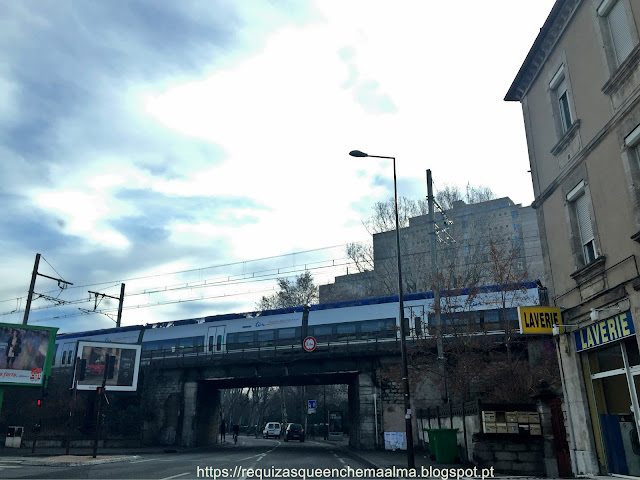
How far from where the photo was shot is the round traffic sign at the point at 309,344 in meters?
30.6

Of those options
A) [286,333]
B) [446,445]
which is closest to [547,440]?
[446,445]

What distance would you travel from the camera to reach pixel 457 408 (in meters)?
17.3

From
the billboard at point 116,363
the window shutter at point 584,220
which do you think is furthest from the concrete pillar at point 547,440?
the billboard at point 116,363

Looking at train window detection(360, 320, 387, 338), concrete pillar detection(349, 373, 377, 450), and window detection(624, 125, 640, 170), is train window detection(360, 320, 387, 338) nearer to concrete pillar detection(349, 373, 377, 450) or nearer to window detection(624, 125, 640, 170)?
concrete pillar detection(349, 373, 377, 450)

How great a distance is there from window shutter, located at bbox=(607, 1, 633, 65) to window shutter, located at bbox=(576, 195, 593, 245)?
10.7 ft

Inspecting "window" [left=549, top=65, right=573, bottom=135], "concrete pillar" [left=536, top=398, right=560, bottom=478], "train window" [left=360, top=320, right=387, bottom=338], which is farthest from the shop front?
"train window" [left=360, top=320, right=387, bottom=338]

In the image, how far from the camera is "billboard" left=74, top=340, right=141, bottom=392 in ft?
109

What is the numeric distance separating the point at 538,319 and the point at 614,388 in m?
2.25

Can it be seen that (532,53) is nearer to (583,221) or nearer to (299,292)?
(583,221)

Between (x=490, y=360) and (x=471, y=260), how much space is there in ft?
63.2

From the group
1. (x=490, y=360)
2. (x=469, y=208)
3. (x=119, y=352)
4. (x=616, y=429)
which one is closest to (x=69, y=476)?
(x=616, y=429)

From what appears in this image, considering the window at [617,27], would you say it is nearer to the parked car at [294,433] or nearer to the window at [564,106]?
the window at [564,106]

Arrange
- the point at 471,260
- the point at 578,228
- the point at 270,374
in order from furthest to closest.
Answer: the point at 471,260, the point at 270,374, the point at 578,228

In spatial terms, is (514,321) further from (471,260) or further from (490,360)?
(471,260)
